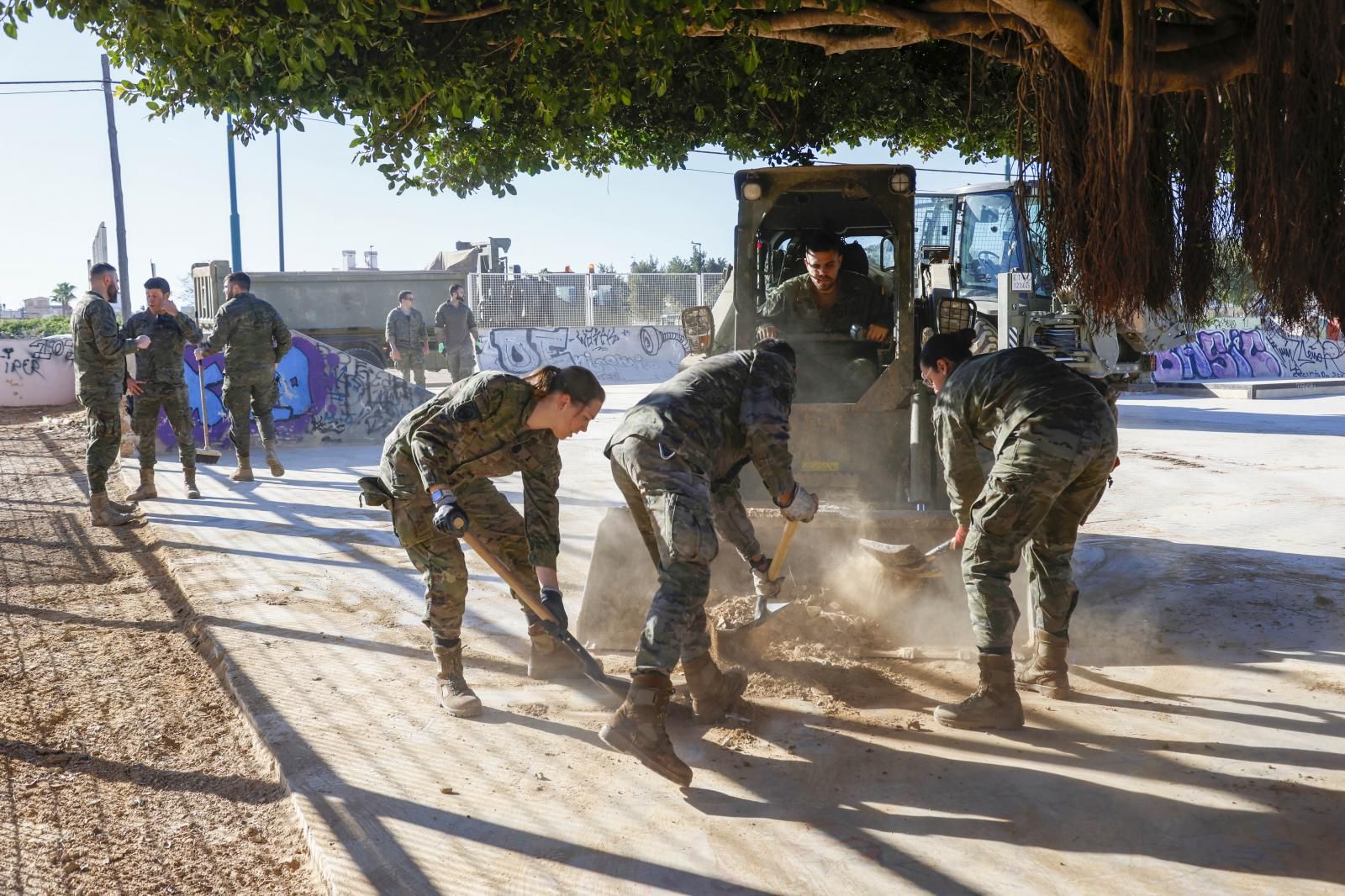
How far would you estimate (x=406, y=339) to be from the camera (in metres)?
16.5

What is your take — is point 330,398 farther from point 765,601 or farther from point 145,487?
point 765,601

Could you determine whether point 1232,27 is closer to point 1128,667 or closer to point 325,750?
point 1128,667

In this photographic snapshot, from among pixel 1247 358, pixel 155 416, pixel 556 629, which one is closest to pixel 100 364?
pixel 155 416

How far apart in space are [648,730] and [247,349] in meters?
7.50

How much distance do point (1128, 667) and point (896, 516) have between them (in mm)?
1343

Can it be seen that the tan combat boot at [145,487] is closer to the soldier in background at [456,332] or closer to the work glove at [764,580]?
the work glove at [764,580]

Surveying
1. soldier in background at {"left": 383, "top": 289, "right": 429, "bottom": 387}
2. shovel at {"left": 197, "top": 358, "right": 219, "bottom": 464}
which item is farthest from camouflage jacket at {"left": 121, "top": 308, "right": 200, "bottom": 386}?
soldier in background at {"left": 383, "top": 289, "right": 429, "bottom": 387}

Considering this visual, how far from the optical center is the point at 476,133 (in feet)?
18.2

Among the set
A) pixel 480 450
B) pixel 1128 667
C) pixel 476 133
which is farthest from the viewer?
pixel 476 133

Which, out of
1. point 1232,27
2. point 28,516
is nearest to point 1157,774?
point 1232,27

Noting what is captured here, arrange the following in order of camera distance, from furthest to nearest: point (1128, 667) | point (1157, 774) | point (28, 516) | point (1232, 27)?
point (28, 516), point (1128, 667), point (1157, 774), point (1232, 27)

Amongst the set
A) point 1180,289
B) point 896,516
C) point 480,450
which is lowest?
point 896,516

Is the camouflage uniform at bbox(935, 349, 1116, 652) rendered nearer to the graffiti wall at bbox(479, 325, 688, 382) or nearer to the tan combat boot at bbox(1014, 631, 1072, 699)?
the tan combat boot at bbox(1014, 631, 1072, 699)

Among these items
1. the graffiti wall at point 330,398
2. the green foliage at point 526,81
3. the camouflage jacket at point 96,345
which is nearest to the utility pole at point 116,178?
the graffiti wall at point 330,398
